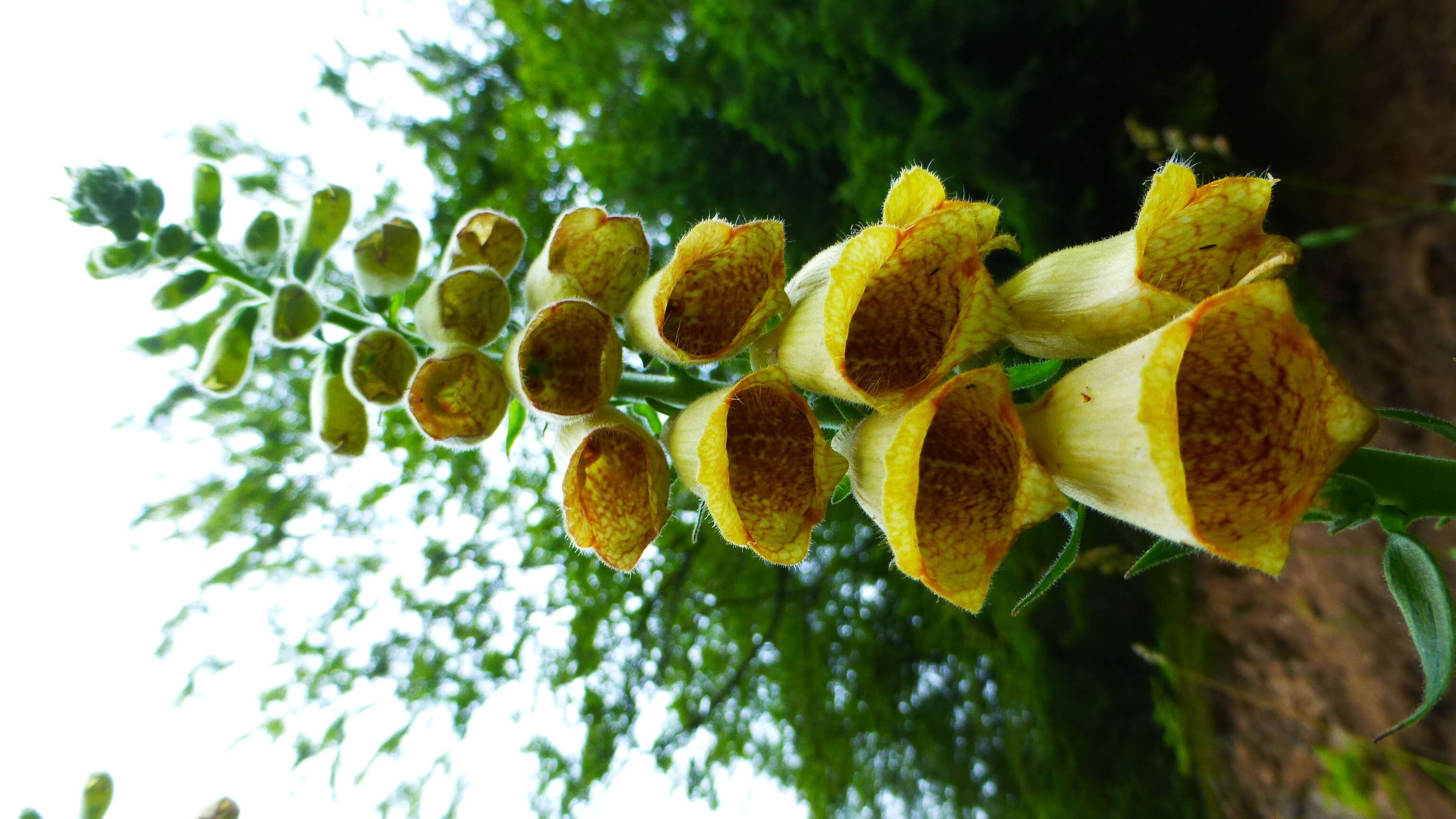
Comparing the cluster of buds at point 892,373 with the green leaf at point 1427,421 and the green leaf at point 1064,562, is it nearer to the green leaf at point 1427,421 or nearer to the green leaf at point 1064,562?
the green leaf at point 1064,562

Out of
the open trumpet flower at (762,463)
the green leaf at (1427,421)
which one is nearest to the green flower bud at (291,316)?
the open trumpet flower at (762,463)

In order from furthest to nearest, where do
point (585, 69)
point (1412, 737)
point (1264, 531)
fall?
point (585, 69) < point (1412, 737) < point (1264, 531)

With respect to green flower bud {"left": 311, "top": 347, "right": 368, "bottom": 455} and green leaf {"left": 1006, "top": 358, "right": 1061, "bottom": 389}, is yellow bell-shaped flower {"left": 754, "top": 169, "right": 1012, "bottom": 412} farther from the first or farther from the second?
green flower bud {"left": 311, "top": 347, "right": 368, "bottom": 455}

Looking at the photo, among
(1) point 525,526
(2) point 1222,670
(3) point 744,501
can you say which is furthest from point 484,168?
(2) point 1222,670

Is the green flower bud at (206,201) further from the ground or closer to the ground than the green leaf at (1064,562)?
further from the ground

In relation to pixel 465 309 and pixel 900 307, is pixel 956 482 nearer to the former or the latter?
pixel 900 307

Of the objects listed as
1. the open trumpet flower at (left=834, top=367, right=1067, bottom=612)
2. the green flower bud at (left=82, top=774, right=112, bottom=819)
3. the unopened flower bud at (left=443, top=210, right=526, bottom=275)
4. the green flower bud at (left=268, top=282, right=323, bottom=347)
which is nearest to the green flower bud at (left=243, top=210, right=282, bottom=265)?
the green flower bud at (left=268, top=282, right=323, bottom=347)

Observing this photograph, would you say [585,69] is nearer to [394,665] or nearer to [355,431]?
[394,665]
